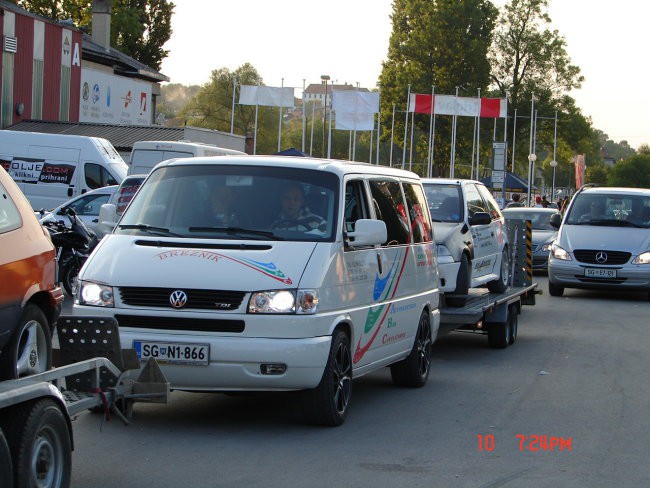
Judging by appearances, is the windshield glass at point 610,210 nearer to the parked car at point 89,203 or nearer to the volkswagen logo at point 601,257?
the volkswagen logo at point 601,257

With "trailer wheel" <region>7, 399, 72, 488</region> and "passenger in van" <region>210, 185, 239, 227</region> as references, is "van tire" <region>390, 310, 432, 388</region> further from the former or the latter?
"trailer wheel" <region>7, 399, 72, 488</region>

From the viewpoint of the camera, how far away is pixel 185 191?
8773 millimetres

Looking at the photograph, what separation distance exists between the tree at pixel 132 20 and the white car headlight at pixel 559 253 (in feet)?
177

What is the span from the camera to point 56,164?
102 ft

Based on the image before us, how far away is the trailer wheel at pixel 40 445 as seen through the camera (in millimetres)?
5094

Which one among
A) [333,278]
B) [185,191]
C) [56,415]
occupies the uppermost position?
[185,191]

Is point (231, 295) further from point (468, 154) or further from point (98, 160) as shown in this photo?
point (468, 154)

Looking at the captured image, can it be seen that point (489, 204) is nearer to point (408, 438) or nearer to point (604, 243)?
point (604, 243)

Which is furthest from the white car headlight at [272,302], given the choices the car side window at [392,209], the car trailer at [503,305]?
the car trailer at [503,305]

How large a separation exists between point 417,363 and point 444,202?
4.16 metres

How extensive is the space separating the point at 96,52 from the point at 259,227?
46.4 metres

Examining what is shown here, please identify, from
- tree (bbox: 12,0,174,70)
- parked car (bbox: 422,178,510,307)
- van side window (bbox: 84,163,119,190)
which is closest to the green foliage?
tree (bbox: 12,0,174,70)

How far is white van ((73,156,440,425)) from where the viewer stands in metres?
7.71

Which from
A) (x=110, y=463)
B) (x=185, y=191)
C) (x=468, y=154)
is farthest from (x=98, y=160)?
(x=468, y=154)
